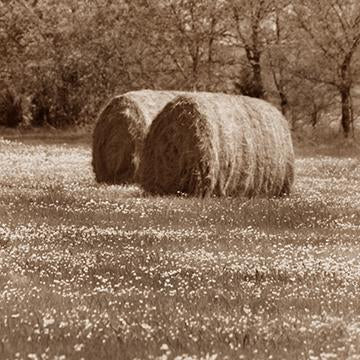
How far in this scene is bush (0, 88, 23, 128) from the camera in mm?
52906

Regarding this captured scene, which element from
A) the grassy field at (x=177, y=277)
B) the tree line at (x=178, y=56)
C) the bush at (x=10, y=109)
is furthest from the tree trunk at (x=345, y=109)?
the grassy field at (x=177, y=277)

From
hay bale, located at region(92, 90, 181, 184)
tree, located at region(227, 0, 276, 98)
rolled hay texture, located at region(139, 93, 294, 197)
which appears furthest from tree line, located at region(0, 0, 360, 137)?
rolled hay texture, located at region(139, 93, 294, 197)

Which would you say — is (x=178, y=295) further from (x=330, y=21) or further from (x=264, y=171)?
(x=330, y=21)

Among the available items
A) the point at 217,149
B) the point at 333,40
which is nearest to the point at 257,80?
the point at 333,40

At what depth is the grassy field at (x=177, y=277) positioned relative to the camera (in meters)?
7.18

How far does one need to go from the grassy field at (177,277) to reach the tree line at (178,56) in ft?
98.1

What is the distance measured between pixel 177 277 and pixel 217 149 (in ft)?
30.7

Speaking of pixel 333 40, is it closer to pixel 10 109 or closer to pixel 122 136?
pixel 10 109

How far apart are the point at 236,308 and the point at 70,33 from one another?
149 feet

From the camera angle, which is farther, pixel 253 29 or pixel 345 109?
pixel 253 29

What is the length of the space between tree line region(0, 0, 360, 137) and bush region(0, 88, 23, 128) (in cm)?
18

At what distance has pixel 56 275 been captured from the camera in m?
10.2

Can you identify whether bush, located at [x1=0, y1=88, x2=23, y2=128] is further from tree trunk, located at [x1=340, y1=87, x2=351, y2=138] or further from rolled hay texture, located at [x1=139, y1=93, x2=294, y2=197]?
rolled hay texture, located at [x1=139, y1=93, x2=294, y2=197]

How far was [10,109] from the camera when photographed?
174 feet
